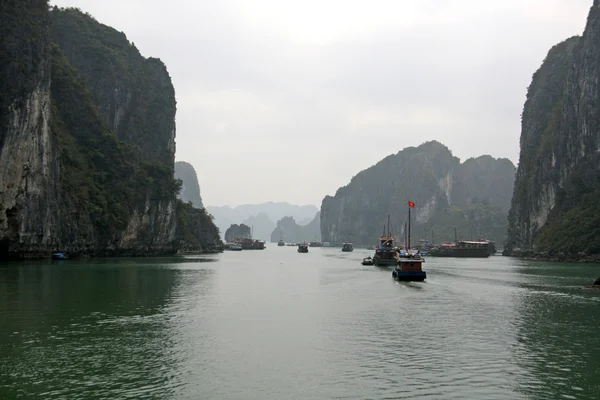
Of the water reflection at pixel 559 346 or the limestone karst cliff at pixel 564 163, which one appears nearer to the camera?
the water reflection at pixel 559 346

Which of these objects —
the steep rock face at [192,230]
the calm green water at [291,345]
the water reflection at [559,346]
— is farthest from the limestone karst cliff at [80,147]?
the water reflection at [559,346]

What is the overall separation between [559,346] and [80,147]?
110 m

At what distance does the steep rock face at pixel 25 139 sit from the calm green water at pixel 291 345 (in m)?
37.8

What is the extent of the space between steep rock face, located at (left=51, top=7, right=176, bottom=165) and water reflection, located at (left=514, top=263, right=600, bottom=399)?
123837mm

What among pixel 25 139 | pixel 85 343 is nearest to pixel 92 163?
pixel 25 139

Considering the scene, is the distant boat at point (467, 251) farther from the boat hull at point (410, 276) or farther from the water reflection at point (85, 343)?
the water reflection at point (85, 343)

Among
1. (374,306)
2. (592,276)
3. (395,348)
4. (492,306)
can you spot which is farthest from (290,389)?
(592,276)

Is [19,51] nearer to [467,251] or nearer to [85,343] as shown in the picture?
[85,343]

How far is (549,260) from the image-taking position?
122 m

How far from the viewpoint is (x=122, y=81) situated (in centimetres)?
14638

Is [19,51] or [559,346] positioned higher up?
[19,51]

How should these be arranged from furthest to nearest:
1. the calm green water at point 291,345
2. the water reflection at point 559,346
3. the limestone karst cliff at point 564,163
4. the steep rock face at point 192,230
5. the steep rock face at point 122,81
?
the steep rock face at point 192,230 → the steep rock face at point 122,81 → the limestone karst cliff at point 564,163 → the water reflection at point 559,346 → the calm green water at point 291,345

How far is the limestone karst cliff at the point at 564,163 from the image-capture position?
119m

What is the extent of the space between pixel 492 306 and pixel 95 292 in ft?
111
